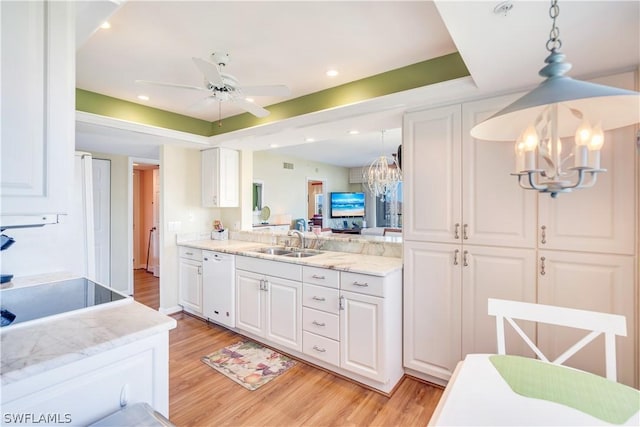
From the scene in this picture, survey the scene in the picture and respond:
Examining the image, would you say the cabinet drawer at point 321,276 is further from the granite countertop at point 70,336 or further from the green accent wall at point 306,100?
the green accent wall at point 306,100

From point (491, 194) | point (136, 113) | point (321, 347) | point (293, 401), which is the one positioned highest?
point (136, 113)

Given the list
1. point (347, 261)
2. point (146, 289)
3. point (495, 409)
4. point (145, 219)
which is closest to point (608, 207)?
point (495, 409)

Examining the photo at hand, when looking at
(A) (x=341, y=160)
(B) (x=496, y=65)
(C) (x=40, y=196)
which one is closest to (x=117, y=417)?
(C) (x=40, y=196)

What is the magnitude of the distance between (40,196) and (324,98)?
240 cm

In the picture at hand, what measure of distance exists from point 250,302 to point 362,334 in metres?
1.31

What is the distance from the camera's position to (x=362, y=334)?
2.33 m

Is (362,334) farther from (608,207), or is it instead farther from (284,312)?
(608,207)

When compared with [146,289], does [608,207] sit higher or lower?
higher

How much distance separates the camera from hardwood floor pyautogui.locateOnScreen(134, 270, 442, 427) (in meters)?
2.01

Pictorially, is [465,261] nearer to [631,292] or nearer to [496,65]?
[631,292]

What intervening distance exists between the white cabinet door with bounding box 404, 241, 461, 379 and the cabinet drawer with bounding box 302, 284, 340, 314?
1.93ft

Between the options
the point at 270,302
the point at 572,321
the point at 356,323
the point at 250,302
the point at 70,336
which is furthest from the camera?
the point at 250,302

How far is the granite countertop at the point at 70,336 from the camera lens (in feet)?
3.04

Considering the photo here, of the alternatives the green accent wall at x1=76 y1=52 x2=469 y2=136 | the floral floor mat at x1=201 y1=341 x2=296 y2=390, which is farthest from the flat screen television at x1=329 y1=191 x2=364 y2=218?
the floral floor mat at x1=201 y1=341 x2=296 y2=390
